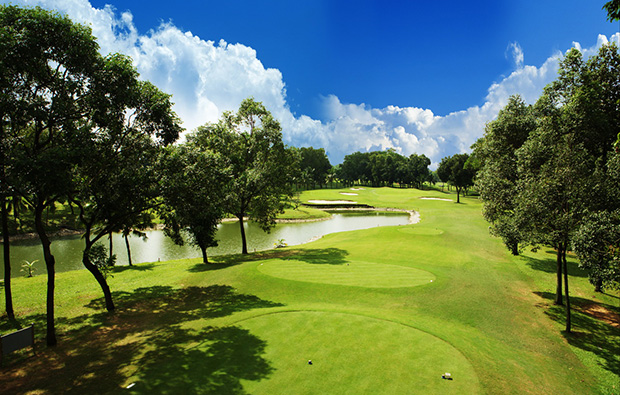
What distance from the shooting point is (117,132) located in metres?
14.0

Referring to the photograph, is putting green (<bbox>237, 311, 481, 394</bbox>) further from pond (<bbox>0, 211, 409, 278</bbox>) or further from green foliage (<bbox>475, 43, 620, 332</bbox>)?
pond (<bbox>0, 211, 409, 278</bbox>)

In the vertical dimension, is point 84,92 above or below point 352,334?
above

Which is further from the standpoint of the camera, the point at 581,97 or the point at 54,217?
the point at 54,217

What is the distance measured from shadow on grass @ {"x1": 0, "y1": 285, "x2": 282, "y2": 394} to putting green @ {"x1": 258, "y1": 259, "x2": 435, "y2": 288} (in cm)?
574

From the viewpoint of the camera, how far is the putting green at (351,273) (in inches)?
775

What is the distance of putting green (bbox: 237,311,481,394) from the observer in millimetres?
8539

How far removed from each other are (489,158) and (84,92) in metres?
34.3

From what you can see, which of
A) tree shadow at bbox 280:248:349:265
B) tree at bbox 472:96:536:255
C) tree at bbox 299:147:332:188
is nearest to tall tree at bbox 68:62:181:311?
tree shadow at bbox 280:248:349:265

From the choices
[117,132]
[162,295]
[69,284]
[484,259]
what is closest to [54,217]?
[69,284]

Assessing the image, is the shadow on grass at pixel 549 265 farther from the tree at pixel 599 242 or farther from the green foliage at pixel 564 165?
the tree at pixel 599 242

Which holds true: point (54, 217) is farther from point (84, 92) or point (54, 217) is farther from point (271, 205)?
point (84, 92)

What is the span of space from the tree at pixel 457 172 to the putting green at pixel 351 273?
213 ft

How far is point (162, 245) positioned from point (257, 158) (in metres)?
22.5

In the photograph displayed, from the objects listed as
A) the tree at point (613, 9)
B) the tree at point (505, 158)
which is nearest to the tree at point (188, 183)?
the tree at point (613, 9)
